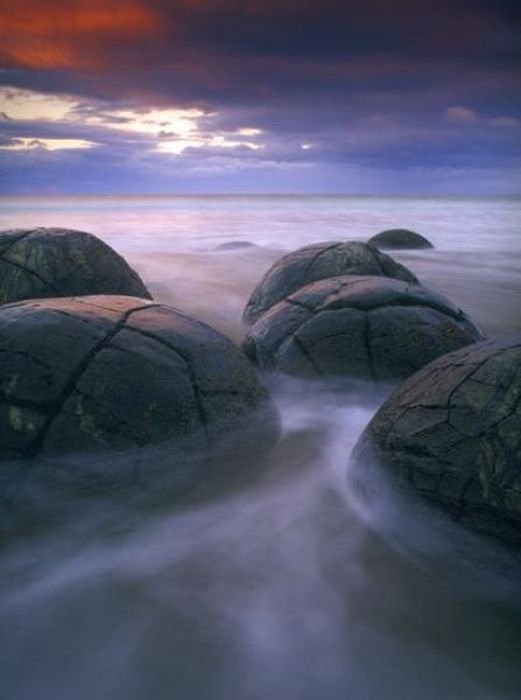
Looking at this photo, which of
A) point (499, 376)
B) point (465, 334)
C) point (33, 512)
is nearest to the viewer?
point (499, 376)

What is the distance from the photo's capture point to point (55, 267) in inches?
241

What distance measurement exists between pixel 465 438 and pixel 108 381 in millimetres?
1701

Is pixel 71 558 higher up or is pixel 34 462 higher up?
pixel 34 462

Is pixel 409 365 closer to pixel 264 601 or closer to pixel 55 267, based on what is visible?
pixel 264 601

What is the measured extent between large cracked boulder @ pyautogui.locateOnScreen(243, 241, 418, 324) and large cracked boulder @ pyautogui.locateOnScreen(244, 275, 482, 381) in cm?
133

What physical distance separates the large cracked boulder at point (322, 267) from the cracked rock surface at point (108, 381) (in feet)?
9.23

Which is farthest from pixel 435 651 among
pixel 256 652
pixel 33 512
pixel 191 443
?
pixel 33 512

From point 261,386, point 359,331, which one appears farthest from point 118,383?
point 359,331

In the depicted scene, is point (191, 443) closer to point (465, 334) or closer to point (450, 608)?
point (450, 608)

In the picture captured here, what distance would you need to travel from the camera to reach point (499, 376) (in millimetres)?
2725

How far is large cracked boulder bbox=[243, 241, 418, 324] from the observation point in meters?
6.49

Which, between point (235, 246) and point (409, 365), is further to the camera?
point (235, 246)

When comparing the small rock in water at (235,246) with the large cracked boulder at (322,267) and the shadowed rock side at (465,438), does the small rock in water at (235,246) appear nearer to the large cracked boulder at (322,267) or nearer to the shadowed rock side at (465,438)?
the large cracked boulder at (322,267)

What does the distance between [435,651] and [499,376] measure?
3.57ft
